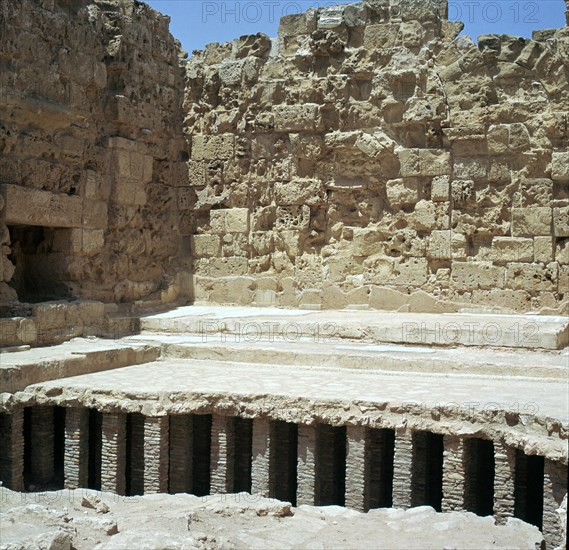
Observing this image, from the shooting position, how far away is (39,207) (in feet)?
34.8

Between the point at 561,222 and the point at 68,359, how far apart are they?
282 inches

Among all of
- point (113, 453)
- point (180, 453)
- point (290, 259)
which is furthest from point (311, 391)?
point (290, 259)

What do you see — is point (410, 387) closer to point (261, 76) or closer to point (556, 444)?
point (556, 444)

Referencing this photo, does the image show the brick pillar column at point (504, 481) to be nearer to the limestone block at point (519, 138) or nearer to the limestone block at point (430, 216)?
the limestone block at point (430, 216)

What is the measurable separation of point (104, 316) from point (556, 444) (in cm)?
695

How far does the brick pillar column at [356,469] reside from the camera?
22.6 feet

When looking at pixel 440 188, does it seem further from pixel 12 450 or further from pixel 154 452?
pixel 12 450

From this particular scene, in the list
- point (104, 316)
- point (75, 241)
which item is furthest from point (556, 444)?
point (75, 241)

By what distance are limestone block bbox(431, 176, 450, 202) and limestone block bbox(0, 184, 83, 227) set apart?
17.7 feet

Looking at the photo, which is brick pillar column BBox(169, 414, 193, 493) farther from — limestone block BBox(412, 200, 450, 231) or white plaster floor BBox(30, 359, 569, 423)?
limestone block BBox(412, 200, 450, 231)

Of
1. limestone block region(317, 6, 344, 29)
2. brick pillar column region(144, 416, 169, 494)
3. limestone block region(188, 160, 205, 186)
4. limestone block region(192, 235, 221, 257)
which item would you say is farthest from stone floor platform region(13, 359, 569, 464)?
limestone block region(317, 6, 344, 29)

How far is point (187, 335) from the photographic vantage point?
10.8m

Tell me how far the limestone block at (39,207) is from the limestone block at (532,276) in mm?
6500

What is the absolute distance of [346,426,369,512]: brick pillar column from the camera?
22.6 ft
